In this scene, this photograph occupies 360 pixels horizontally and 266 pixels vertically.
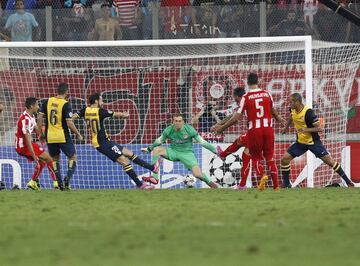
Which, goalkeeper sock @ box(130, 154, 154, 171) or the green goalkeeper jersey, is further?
the green goalkeeper jersey

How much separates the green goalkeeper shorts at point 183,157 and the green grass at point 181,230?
5075 mm

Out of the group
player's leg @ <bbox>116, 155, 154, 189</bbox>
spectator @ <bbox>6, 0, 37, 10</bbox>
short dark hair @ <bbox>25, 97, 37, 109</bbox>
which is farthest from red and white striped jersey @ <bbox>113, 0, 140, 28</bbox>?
short dark hair @ <bbox>25, 97, 37, 109</bbox>

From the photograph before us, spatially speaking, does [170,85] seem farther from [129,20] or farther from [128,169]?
[128,169]

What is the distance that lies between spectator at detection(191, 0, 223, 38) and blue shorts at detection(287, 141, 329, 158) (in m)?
3.77

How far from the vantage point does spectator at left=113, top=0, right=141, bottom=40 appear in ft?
81.8

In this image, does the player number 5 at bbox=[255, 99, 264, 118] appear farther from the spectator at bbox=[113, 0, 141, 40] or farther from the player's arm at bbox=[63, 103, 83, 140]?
the spectator at bbox=[113, 0, 141, 40]

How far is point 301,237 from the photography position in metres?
11.0

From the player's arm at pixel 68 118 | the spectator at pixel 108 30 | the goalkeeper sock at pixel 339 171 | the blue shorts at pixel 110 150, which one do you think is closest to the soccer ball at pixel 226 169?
the goalkeeper sock at pixel 339 171

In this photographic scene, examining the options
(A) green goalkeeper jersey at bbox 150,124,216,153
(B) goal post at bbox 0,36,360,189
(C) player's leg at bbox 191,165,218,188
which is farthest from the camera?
(B) goal post at bbox 0,36,360,189

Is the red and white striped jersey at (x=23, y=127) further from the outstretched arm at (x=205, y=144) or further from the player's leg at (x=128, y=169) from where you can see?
the outstretched arm at (x=205, y=144)

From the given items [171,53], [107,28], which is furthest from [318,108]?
[107,28]

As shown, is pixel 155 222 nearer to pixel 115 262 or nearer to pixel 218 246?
pixel 218 246

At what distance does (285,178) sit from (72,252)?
13.2 meters

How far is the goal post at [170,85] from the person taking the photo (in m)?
24.3
